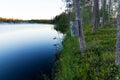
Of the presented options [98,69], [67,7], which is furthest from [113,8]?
[98,69]

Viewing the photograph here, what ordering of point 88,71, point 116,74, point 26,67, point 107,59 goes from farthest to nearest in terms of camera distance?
1. point 26,67
2. point 107,59
3. point 88,71
4. point 116,74

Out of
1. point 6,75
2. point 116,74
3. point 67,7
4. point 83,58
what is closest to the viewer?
point 116,74

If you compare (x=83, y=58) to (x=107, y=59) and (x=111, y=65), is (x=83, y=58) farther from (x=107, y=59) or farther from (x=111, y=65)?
(x=111, y=65)

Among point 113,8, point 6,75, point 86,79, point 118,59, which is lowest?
point 6,75

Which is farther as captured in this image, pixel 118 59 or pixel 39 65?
pixel 39 65

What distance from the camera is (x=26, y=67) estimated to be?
52.6 ft

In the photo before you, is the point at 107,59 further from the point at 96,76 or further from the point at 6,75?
the point at 6,75

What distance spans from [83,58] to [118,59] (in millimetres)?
2275

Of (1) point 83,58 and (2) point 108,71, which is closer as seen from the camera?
(2) point 108,71

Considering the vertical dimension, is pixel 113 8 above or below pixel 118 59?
above

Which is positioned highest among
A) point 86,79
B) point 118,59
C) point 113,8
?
point 113,8

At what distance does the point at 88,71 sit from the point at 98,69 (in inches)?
16.3

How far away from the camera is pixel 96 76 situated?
7.93 meters

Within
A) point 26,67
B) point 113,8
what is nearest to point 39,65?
point 26,67
